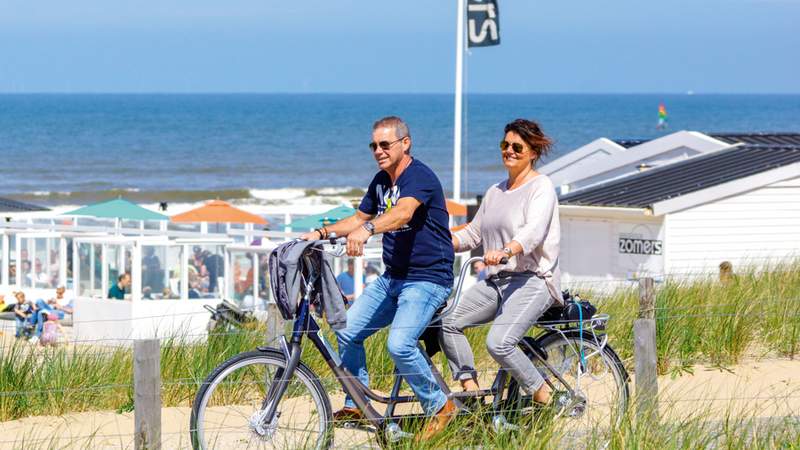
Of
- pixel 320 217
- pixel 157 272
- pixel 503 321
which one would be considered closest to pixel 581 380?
pixel 503 321

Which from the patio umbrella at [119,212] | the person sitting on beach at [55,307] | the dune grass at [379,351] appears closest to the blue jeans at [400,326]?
the dune grass at [379,351]

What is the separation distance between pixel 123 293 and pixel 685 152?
33.6 ft

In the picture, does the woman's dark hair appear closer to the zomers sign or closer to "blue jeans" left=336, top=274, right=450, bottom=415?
"blue jeans" left=336, top=274, right=450, bottom=415

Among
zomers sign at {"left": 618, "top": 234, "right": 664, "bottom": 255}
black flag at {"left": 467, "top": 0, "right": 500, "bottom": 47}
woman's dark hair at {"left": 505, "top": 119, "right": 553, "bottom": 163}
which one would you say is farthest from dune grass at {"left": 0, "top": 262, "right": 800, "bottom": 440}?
black flag at {"left": 467, "top": 0, "right": 500, "bottom": 47}

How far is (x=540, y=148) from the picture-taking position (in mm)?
6184

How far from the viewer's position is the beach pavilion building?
17.0m

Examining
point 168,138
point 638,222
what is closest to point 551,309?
point 638,222

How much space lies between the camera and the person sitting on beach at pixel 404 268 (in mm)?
5797

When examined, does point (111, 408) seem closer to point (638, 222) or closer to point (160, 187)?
point (638, 222)

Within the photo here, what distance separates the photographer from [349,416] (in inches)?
231

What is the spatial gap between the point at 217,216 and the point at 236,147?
6702cm

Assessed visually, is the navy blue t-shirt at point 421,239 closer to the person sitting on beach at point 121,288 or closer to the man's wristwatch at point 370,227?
the man's wristwatch at point 370,227

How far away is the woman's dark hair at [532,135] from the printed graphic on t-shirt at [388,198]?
0.68 meters

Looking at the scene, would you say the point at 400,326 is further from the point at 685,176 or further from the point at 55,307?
the point at 685,176
